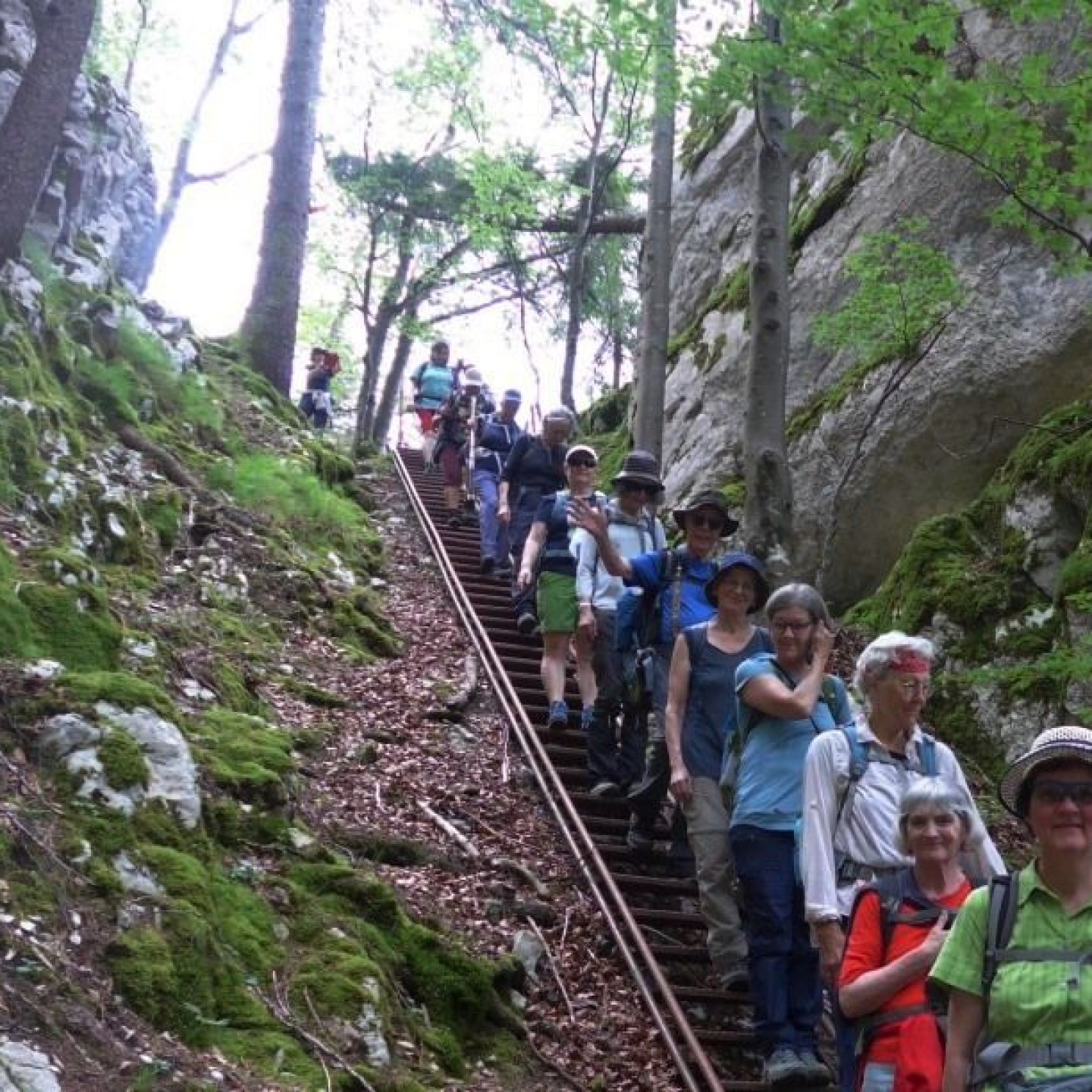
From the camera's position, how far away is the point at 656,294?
14.4 meters

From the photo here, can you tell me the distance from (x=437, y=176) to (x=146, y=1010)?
2154cm

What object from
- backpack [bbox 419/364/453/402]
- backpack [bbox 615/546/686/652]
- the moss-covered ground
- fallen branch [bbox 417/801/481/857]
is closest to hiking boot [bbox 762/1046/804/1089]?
the moss-covered ground

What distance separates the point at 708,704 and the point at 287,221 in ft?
40.8

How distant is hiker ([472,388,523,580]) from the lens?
506 inches

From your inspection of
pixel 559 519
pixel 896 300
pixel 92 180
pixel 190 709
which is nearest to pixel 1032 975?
pixel 190 709

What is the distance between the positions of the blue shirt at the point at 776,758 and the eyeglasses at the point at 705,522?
5.17 feet

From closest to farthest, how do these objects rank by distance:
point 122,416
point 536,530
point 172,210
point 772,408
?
point 772,408
point 536,530
point 122,416
point 172,210

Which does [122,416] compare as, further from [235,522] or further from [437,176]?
[437,176]

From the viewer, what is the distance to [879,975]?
3.58 metres

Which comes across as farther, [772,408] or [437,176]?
[437,176]

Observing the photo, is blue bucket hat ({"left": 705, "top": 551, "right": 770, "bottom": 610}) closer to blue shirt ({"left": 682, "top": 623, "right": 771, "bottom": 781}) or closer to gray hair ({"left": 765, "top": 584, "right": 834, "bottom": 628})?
blue shirt ({"left": 682, "top": 623, "right": 771, "bottom": 781})

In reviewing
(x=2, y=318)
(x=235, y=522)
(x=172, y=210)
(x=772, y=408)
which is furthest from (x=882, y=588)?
(x=172, y=210)

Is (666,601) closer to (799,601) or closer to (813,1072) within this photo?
(799,601)

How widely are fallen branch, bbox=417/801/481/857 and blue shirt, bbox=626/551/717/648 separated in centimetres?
152
